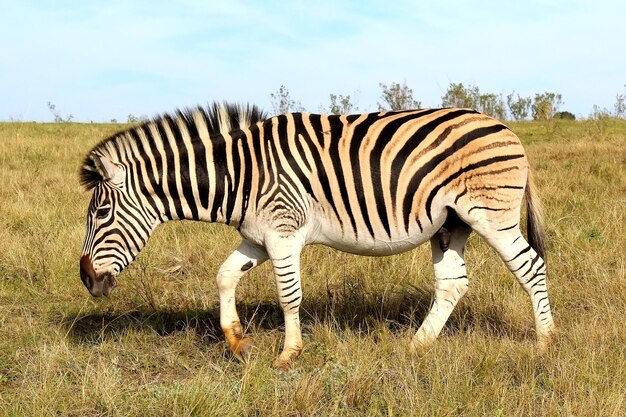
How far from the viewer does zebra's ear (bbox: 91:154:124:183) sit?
450cm

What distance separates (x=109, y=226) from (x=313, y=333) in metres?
1.75

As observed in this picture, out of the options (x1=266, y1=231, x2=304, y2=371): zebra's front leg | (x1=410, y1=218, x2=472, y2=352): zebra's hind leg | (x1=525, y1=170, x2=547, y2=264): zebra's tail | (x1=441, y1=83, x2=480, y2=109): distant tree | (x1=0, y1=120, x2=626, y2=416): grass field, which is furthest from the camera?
(x1=441, y1=83, x2=480, y2=109): distant tree

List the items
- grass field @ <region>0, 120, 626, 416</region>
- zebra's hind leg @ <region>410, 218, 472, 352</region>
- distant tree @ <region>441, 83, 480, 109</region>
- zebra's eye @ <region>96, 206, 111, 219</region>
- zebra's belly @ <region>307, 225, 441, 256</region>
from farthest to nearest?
distant tree @ <region>441, 83, 480, 109</region>, zebra's hind leg @ <region>410, 218, 472, 352</region>, zebra's belly @ <region>307, 225, 441, 256</region>, zebra's eye @ <region>96, 206, 111, 219</region>, grass field @ <region>0, 120, 626, 416</region>

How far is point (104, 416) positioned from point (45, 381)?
21.1 inches

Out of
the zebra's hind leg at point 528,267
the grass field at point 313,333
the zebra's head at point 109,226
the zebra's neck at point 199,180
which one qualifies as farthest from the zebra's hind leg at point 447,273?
the zebra's head at point 109,226

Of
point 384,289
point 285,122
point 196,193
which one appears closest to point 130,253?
point 196,193

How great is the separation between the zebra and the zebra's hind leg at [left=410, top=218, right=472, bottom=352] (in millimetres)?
196

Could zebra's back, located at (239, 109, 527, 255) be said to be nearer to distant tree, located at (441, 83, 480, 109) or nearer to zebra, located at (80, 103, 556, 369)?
zebra, located at (80, 103, 556, 369)

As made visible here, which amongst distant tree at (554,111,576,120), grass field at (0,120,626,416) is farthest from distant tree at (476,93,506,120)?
grass field at (0,120,626,416)

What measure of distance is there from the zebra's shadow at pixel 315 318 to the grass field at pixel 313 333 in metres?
0.02

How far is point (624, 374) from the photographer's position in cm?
402

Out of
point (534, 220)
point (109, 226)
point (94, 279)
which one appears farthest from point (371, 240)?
point (94, 279)

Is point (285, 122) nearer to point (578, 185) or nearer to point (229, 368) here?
point (229, 368)

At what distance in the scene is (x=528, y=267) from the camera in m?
4.84
